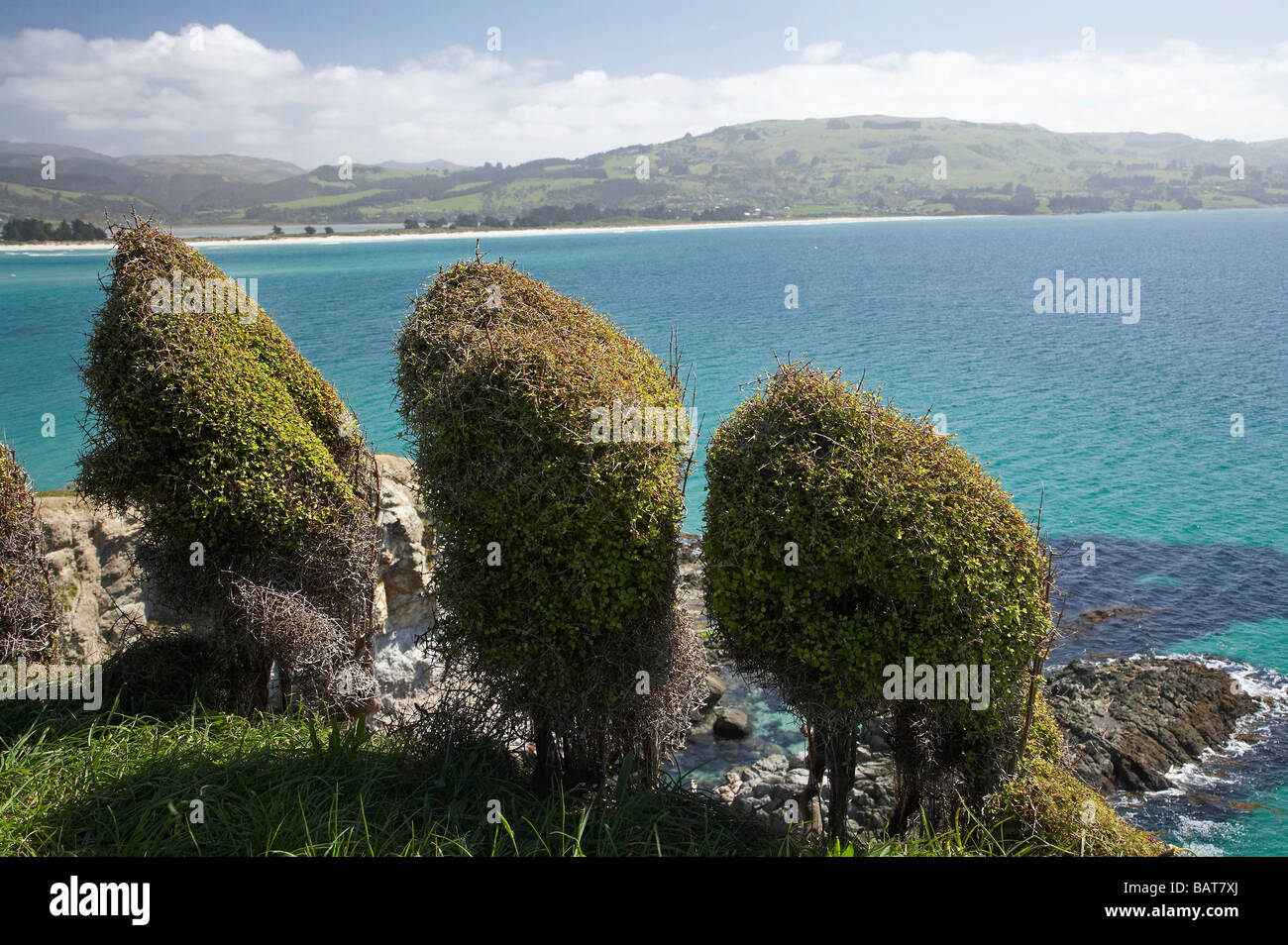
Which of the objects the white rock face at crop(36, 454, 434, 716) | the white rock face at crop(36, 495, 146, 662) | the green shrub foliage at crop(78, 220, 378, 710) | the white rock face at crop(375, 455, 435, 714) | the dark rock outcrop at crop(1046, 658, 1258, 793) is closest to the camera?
the green shrub foliage at crop(78, 220, 378, 710)

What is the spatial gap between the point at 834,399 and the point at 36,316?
8859 centimetres

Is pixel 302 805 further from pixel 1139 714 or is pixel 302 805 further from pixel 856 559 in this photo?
pixel 1139 714

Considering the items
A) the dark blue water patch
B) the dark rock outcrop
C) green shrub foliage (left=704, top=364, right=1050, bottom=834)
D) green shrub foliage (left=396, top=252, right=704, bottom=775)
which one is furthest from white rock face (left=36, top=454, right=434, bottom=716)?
the dark blue water patch

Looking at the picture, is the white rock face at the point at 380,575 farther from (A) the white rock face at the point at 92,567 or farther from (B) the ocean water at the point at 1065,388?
(B) the ocean water at the point at 1065,388

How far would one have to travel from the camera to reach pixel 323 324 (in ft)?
226

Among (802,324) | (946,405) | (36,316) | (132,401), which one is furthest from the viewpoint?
(36,316)

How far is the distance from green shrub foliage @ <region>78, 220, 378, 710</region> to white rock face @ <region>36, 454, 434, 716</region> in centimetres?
299

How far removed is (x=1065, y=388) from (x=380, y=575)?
149ft

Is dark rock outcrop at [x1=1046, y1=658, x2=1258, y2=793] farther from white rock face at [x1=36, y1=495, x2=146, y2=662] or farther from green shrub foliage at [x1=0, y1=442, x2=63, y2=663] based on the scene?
white rock face at [x1=36, y1=495, x2=146, y2=662]

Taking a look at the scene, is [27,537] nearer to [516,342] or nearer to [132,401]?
[132,401]

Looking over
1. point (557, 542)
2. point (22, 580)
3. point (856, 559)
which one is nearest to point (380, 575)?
point (22, 580)

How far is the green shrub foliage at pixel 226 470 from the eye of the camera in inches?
409

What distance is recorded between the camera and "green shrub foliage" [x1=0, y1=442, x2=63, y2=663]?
10656 millimetres

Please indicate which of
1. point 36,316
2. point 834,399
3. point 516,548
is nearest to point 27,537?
point 516,548
